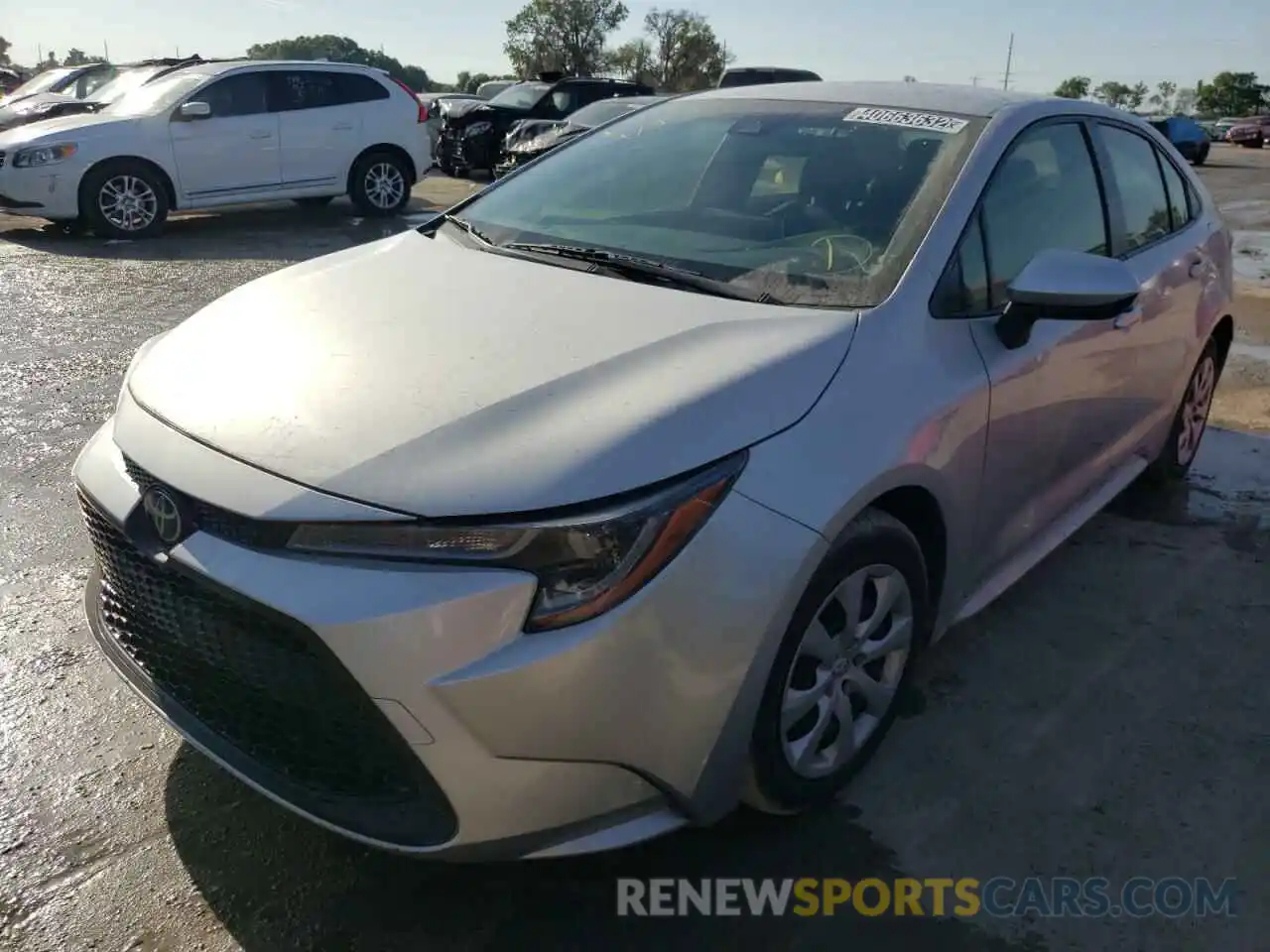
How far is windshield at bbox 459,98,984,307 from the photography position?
2.75 meters

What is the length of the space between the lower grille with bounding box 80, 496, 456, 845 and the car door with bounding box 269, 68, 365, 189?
983 cm

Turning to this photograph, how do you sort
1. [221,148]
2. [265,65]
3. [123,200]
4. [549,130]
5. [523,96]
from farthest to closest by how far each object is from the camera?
[523,96], [549,130], [265,65], [221,148], [123,200]

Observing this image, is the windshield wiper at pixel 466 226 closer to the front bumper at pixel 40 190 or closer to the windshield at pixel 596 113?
the front bumper at pixel 40 190

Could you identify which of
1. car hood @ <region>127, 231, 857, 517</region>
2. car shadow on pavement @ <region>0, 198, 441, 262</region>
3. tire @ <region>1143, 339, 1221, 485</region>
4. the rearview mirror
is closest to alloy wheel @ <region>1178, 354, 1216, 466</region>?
tire @ <region>1143, 339, 1221, 485</region>

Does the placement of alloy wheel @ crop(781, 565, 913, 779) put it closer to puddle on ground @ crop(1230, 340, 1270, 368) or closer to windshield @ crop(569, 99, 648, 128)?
puddle on ground @ crop(1230, 340, 1270, 368)

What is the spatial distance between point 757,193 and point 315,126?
9.27 metres

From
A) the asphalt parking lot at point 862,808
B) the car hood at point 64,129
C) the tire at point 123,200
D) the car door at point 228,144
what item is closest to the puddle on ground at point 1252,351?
the asphalt parking lot at point 862,808

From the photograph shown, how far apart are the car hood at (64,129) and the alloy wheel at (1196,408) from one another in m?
9.35

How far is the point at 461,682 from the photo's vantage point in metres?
1.83

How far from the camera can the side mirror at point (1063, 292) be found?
2.64 metres

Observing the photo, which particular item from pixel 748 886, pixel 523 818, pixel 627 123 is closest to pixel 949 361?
pixel 748 886

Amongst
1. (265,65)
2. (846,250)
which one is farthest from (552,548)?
(265,65)

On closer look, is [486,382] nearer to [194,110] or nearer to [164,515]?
[164,515]

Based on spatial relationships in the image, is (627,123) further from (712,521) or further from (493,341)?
(712,521)
